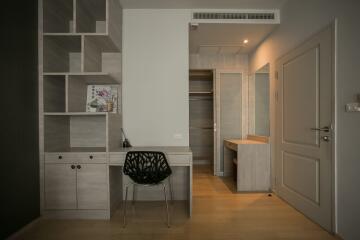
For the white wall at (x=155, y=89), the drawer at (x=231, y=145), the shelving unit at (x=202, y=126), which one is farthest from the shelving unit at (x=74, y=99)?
the shelving unit at (x=202, y=126)

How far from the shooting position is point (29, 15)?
7.71ft

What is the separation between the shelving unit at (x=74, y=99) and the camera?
2.52 meters

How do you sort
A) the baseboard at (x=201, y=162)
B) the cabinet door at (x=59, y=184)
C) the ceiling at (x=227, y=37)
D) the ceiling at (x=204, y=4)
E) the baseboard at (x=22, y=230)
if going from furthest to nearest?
1. the baseboard at (x=201, y=162)
2. the ceiling at (x=227, y=37)
3. the ceiling at (x=204, y=4)
4. the cabinet door at (x=59, y=184)
5. the baseboard at (x=22, y=230)

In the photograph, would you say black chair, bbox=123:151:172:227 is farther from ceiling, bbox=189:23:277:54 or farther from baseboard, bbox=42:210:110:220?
ceiling, bbox=189:23:277:54

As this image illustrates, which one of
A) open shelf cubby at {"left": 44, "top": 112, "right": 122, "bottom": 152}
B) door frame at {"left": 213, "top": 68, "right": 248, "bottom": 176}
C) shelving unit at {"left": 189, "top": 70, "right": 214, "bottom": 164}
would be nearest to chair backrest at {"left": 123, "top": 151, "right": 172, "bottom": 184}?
open shelf cubby at {"left": 44, "top": 112, "right": 122, "bottom": 152}

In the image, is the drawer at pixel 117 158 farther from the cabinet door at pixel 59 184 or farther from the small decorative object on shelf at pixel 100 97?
the small decorative object on shelf at pixel 100 97

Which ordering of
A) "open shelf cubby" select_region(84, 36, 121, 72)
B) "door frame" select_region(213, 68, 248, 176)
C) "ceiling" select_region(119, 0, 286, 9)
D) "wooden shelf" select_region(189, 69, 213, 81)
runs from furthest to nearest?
"wooden shelf" select_region(189, 69, 213, 81) < "door frame" select_region(213, 68, 248, 176) < "ceiling" select_region(119, 0, 286, 9) < "open shelf cubby" select_region(84, 36, 121, 72)

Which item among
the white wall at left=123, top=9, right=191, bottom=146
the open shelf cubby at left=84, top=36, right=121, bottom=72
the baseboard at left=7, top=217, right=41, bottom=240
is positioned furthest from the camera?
the white wall at left=123, top=9, right=191, bottom=146

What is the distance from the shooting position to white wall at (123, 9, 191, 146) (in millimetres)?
3127

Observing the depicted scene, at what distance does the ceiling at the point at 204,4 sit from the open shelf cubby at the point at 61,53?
2.86 ft

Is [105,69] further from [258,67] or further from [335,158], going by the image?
[335,158]

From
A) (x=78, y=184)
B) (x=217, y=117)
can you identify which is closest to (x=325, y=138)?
(x=217, y=117)

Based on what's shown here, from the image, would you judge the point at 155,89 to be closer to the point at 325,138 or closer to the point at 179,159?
the point at 179,159

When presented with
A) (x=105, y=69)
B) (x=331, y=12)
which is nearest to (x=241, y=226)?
(x=331, y=12)
